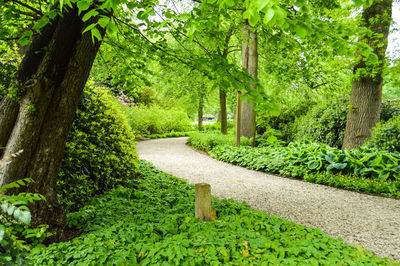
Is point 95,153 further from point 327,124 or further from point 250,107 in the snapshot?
point 327,124

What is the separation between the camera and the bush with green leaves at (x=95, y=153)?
3904 mm

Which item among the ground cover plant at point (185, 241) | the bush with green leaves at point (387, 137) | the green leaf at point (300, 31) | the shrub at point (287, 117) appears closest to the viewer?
the green leaf at point (300, 31)

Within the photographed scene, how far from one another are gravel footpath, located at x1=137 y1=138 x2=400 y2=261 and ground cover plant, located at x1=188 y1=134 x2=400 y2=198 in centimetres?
28

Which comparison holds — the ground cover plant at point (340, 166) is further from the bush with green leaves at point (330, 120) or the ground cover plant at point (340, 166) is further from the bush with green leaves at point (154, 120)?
the bush with green leaves at point (154, 120)

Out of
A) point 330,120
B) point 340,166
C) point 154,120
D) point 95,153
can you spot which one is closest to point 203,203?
point 95,153

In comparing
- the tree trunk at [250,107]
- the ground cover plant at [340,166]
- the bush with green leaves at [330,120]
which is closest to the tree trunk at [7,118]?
the ground cover plant at [340,166]

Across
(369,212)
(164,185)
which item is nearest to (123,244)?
(164,185)

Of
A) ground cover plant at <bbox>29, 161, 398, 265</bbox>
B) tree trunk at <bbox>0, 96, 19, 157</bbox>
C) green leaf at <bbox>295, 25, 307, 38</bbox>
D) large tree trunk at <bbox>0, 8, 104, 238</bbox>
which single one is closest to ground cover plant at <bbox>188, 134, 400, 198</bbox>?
ground cover plant at <bbox>29, 161, 398, 265</bbox>

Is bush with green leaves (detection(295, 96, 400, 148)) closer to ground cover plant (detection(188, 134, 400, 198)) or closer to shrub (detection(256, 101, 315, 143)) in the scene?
shrub (detection(256, 101, 315, 143))

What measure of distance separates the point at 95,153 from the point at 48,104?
1809 millimetres

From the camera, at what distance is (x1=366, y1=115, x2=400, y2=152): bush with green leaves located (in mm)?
6602

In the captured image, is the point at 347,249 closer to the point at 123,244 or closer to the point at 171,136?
the point at 123,244

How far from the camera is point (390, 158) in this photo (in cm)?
570

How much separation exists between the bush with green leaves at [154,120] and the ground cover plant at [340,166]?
31.6ft
